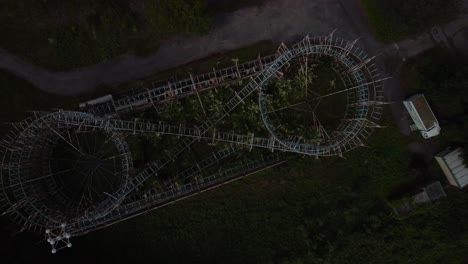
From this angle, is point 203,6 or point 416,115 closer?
point 203,6

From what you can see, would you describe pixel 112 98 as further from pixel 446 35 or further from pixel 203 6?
pixel 446 35

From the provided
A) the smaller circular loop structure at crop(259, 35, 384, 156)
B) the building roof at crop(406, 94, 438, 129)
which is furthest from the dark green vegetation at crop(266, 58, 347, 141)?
the building roof at crop(406, 94, 438, 129)

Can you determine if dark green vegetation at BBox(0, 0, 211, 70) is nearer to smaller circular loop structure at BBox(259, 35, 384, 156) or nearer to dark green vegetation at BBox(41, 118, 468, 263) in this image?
smaller circular loop structure at BBox(259, 35, 384, 156)

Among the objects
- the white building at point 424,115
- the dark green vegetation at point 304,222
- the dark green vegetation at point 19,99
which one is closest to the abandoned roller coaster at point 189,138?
the dark green vegetation at point 19,99

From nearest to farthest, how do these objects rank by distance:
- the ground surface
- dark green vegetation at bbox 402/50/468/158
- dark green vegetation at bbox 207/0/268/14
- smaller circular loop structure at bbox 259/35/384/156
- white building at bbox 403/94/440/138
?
smaller circular loop structure at bbox 259/35/384/156
dark green vegetation at bbox 402/50/468/158
white building at bbox 403/94/440/138
the ground surface
dark green vegetation at bbox 207/0/268/14

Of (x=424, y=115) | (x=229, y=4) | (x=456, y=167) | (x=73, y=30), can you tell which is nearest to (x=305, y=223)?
(x=424, y=115)

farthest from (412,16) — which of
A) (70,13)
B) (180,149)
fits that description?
(70,13)
